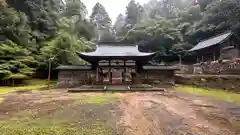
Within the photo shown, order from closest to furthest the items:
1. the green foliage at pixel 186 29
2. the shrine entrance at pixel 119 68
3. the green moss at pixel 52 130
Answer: the green moss at pixel 52 130
the shrine entrance at pixel 119 68
the green foliage at pixel 186 29

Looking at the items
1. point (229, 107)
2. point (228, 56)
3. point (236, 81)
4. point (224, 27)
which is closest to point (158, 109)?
point (229, 107)

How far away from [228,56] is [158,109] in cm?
1859

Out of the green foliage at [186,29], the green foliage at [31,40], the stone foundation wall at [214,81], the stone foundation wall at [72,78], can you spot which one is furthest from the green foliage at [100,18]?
the stone foundation wall at [214,81]

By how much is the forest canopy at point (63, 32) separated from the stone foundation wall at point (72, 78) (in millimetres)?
2817

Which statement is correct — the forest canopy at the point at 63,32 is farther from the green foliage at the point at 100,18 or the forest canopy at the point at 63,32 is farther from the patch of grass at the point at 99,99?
the green foliage at the point at 100,18

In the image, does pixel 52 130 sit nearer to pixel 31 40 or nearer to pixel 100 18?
pixel 31 40

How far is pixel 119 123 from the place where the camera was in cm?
584

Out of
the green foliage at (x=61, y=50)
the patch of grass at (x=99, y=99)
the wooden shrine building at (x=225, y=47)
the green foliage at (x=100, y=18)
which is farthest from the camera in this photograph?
the green foliage at (x=100, y=18)

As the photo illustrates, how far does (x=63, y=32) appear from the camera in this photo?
859 inches

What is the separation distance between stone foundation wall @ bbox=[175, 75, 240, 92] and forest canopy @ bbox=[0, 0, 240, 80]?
11.8 m

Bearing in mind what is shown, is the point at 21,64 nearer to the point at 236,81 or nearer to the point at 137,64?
the point at 137,64

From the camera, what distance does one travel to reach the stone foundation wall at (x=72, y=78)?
699 inches

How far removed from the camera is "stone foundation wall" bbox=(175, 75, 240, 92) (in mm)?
13273

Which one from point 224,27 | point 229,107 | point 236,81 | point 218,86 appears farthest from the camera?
point 224,27
